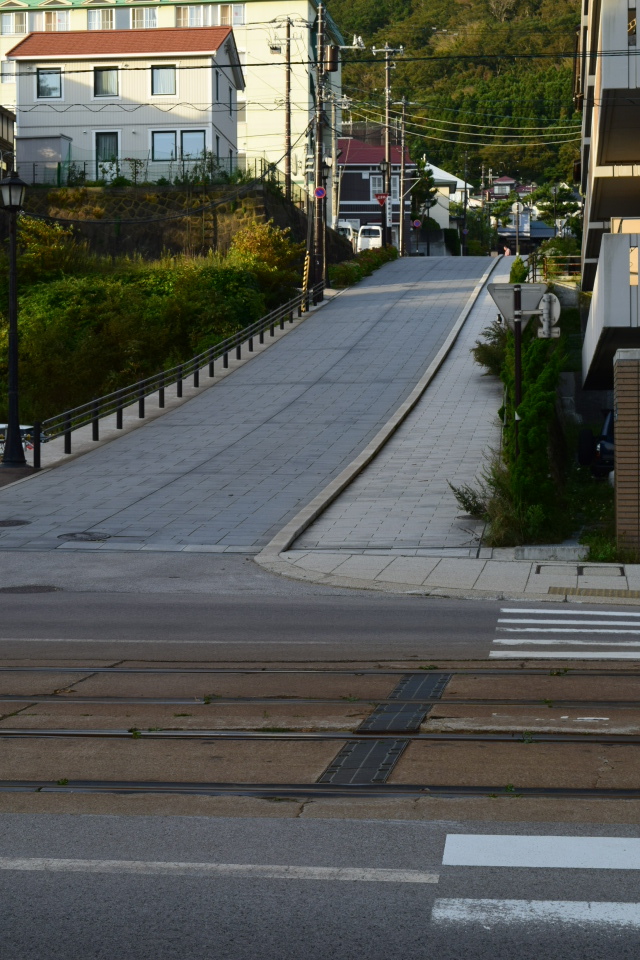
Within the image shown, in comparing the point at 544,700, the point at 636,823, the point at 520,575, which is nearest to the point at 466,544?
the point at 520,575

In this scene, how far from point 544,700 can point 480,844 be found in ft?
10.8

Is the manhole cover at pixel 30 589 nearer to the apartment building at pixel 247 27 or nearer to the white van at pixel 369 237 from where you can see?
the apartment building at pixel 247 27

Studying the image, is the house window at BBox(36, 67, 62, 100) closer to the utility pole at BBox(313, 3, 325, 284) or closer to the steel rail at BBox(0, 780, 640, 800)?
the utility pole at BBox(313, 3, 325, 284)

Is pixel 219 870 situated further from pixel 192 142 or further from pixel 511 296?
pixel 192 142

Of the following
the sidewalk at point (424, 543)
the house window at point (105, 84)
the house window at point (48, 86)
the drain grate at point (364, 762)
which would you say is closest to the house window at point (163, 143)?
the house window at point (105, 84)

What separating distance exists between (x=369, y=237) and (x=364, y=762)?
91434 mm

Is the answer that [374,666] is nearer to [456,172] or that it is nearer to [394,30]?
[394,30]

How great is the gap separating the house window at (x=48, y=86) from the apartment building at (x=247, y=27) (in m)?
22.2

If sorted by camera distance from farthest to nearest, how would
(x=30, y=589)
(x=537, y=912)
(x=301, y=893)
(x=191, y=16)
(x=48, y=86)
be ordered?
(x=191, y=16) → (x=48, y=86) → (x=30, y=589) → (x=301, y=893) → (x=537, y=912)

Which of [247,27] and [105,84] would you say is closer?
[105,84]

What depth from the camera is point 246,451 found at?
27.3 meters

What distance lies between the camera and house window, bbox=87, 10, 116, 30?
84250mm

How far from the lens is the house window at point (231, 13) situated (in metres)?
82.8

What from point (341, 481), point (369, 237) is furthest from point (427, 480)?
point (369, 237)
